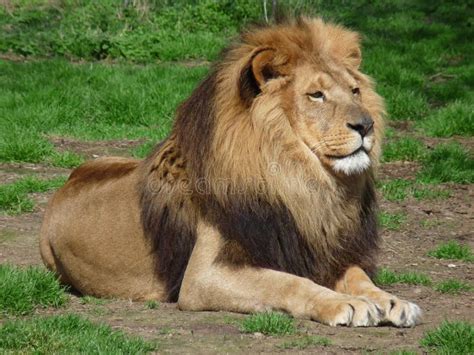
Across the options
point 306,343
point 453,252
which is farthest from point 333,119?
point 453,252

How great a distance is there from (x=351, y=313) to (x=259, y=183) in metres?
0.96

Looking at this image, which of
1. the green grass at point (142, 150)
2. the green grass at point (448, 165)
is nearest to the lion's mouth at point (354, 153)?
the green grass at point (448, 165)

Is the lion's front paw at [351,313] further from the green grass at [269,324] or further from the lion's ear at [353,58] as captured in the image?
the lion's ear at [353,58]

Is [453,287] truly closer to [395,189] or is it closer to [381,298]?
[381,298]

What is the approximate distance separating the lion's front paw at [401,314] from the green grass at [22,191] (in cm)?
425

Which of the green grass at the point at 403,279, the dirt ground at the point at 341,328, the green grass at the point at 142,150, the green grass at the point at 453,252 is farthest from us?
the green grass at the point at 142,150

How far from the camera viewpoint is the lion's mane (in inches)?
221

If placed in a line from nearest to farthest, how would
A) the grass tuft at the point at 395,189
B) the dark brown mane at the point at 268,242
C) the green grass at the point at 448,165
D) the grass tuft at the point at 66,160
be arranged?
1. the dark brown mane at the point at 268,242
2. the grass tuft at the point at 395,189
3. the green grass at the point at 448,165
4. the grass tuft at the point at 66,160

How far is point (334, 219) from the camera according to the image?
572cm

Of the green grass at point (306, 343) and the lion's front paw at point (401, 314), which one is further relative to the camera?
the lion's front paw at point (401, 314)

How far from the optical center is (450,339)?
4887mm

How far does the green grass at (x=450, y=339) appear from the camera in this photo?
482 cm

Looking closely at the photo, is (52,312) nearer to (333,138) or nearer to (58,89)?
(333,138)

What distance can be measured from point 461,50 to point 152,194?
9.40 m
